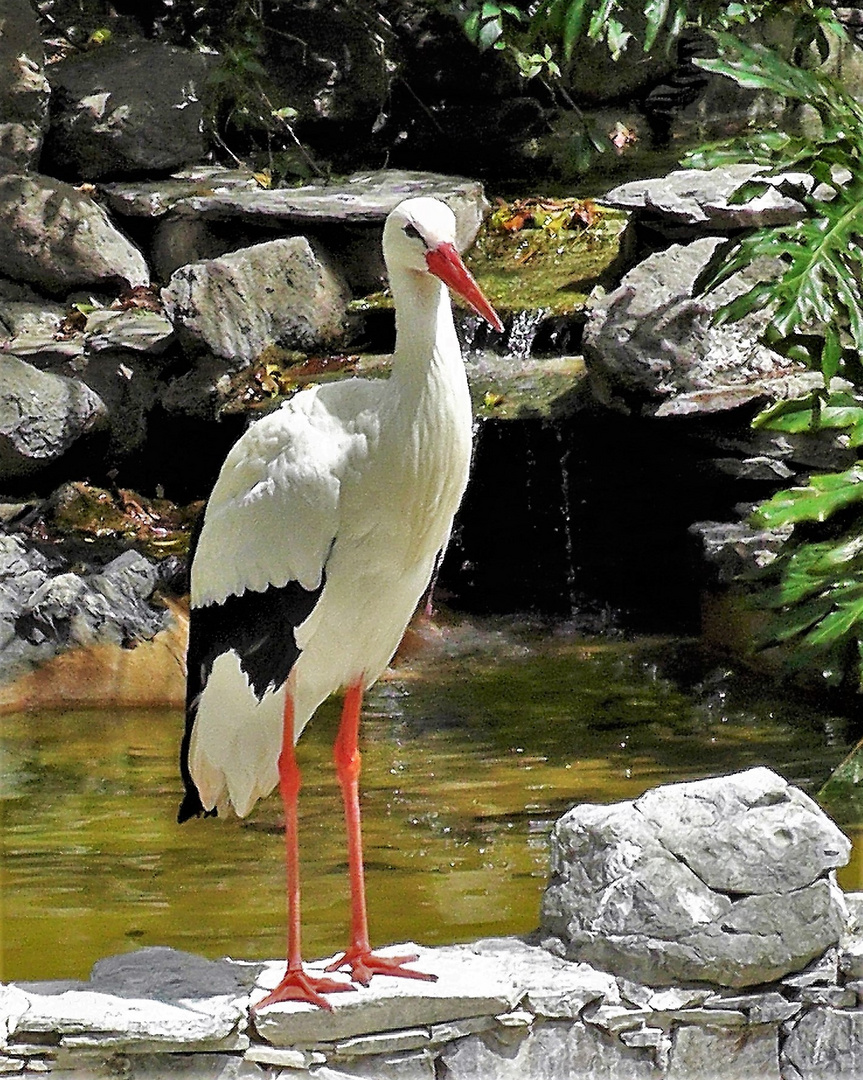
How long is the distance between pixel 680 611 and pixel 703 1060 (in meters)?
4.54

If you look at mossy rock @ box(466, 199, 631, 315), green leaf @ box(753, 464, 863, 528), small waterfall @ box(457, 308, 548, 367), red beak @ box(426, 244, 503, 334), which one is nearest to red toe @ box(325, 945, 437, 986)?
red beak @ box(426, 244, 503, 334)

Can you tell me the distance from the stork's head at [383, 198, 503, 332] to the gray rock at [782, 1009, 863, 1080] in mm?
1591

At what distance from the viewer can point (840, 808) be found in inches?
201

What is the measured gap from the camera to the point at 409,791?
18.1 feet

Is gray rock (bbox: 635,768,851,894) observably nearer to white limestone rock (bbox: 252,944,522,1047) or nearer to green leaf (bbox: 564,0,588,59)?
white limestone rock (bbox: 252,944,522,1047)

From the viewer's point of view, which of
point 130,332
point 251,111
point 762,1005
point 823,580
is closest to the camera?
point 762,1005

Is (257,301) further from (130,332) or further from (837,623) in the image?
(837,623)

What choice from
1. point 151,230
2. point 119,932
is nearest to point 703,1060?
point 119,932

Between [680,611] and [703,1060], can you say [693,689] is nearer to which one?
[680,611]

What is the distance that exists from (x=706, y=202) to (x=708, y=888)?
5.15 m

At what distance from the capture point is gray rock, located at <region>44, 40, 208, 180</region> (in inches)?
403

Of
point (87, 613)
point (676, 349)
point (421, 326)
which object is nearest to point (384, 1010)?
point (421, 326)

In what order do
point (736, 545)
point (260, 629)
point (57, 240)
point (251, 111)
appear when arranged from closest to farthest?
point (260, 629)
point (736, 545)
point (57, 240)
point (251, 111)

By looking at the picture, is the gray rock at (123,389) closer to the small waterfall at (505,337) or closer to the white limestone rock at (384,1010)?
the small waterfall at (505,337)
